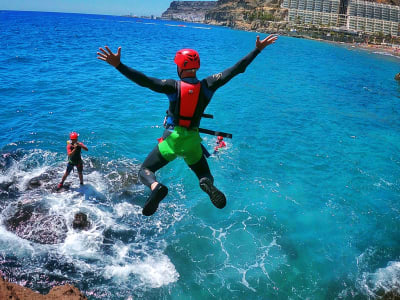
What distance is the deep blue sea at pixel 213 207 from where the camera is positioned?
8.44 meters

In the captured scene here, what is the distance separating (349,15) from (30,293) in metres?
167

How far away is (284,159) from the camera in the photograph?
1530 cm

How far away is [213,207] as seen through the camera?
11.5 meters

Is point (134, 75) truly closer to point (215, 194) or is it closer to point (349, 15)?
point (215, 194)

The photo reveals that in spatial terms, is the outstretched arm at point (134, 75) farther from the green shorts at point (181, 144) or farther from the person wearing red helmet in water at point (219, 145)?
the person wearing red helmet in water at point (219, 145)

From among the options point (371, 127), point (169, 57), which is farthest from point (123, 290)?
point (169, 57)

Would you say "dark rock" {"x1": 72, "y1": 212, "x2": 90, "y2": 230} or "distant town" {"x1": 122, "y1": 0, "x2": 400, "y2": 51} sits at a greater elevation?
"distant town" {"x1": 122, "y1": 0, "x2": 400, "y2": 51}

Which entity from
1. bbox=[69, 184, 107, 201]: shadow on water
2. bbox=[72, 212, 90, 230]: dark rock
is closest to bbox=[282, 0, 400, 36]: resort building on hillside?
bbox=[69, 184, 107, 201]: shadow on water

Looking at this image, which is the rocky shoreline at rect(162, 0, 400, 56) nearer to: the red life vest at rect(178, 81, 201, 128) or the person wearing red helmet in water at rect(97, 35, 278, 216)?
the person wearing red helmet in water at rect(97, 35, 278, 216)

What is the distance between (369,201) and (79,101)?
18.5m

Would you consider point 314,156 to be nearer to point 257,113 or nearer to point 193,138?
point 257,113

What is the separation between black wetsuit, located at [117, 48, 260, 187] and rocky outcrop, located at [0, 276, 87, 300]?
2576 mm

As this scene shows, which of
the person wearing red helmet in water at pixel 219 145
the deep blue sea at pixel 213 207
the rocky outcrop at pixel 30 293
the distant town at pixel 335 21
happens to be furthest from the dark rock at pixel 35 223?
the distant town at pixel 335 21

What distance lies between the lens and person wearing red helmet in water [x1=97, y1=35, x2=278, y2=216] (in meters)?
4.58
